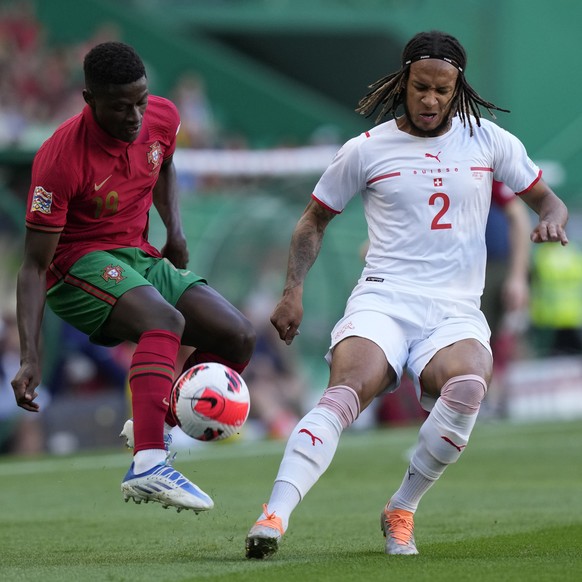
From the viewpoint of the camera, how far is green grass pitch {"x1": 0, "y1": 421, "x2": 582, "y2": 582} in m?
5.32

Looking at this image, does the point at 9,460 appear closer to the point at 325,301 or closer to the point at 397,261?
the point at 325,301

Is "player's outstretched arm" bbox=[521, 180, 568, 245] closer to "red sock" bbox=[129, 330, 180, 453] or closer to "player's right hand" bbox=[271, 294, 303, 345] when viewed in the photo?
"player's right hand" bbox=[271, 294, 303, 345]

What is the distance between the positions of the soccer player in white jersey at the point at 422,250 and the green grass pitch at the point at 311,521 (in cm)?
60

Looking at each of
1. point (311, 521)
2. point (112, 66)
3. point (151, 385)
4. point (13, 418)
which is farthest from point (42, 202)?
point (13, 418)

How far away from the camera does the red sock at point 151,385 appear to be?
5961mm

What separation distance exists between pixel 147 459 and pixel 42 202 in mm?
1249

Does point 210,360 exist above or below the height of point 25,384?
above

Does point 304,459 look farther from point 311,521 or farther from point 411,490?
point 311,521

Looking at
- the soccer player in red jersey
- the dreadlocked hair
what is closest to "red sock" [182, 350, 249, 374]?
the soccer player in red jersey

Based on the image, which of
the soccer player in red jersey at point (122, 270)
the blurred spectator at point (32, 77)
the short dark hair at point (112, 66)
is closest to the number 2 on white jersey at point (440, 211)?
the soccer player in red jersey at point (122, 270)

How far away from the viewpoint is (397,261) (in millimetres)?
6074

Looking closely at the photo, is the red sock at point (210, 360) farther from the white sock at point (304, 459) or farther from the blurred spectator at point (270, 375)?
the blurred spectator at point (270, 375)

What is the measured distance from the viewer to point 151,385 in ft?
19.7

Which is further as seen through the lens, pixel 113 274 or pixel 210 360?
pixel 210 360
